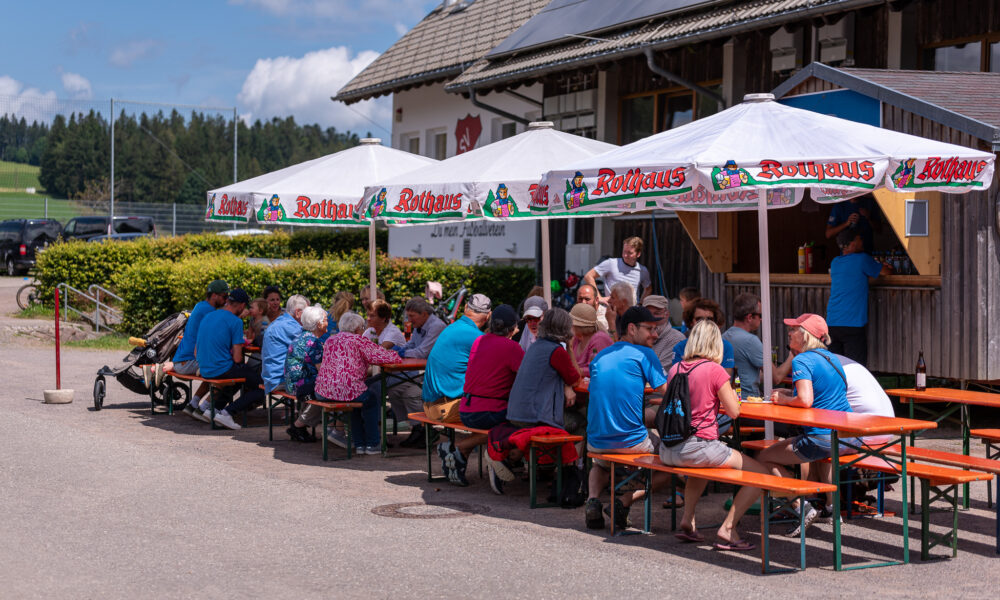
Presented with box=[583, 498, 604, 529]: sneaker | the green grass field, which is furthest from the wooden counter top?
the green grass field

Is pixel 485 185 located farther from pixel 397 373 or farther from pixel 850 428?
pixel 850 428

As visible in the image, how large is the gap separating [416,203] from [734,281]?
16.6ft

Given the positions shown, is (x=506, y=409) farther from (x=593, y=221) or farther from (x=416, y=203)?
(x=593, y=221)

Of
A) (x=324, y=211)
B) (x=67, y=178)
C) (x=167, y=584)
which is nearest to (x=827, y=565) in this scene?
(x=167, y=584)

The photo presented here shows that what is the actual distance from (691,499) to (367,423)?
4.27m

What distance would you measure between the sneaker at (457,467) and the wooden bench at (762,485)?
176cm

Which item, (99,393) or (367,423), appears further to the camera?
(99,393)

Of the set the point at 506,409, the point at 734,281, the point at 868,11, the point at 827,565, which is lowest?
the point at 827,565

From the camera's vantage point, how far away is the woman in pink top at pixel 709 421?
7.16 metres

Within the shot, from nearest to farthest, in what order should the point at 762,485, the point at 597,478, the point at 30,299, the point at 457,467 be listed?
the point at 762,485, the point at 597,478, the point at 457,467, the point at 30,299

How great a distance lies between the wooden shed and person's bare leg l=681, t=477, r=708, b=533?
4.89m

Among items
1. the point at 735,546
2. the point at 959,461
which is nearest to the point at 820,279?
the point at 959,461

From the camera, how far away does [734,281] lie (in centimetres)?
1406

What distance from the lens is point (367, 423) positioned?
10891 mm
